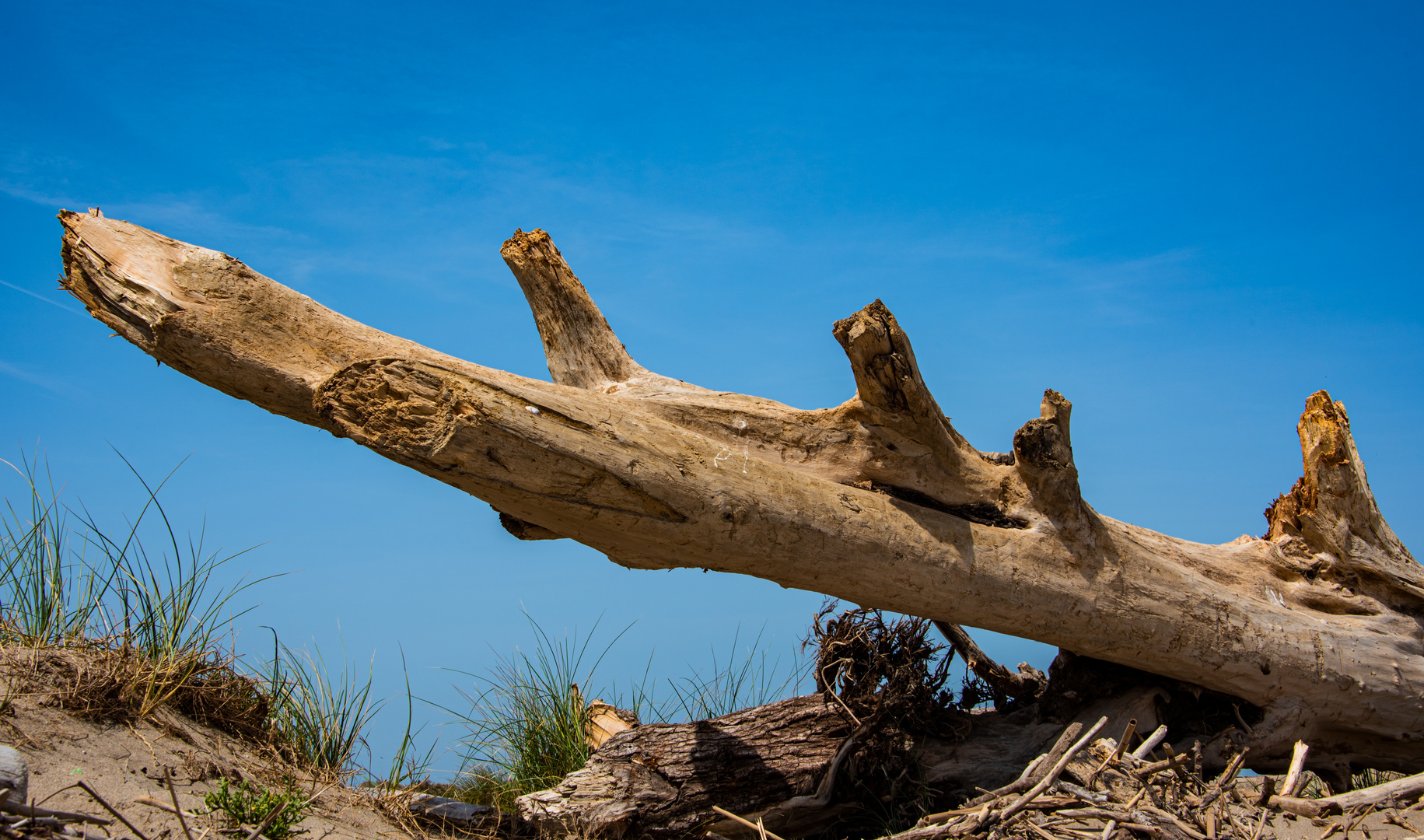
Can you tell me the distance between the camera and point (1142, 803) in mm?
4062

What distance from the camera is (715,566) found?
398 centimetres

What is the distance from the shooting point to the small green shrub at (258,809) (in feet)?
11.9

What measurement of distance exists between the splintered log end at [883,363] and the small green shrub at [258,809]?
3175 mm

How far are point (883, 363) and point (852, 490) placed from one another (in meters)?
0.64

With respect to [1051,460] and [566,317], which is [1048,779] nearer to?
[1051,460]

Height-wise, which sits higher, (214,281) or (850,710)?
(214,281)

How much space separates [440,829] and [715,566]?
8.13 ft

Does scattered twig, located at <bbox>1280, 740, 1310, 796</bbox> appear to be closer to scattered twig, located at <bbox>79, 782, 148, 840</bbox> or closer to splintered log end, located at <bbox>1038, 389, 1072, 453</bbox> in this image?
splintered log end, located at <bbox>1038, 389, 1072, 453</bbox>

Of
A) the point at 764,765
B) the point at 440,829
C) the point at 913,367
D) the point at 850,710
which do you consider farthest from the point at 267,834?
the point at 913,367

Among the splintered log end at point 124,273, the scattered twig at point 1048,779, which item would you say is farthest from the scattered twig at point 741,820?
the splintered log end at point 124,273

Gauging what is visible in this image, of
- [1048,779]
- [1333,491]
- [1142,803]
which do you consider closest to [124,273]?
[1048,779]

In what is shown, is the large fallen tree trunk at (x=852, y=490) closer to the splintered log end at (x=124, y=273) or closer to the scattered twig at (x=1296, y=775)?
the splintered log end at (x=124, y=273)

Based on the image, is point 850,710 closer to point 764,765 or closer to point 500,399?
point 764,765

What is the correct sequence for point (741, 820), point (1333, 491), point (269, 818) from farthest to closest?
point (1333, 491) → point (741, 820) → point (269, 818)
